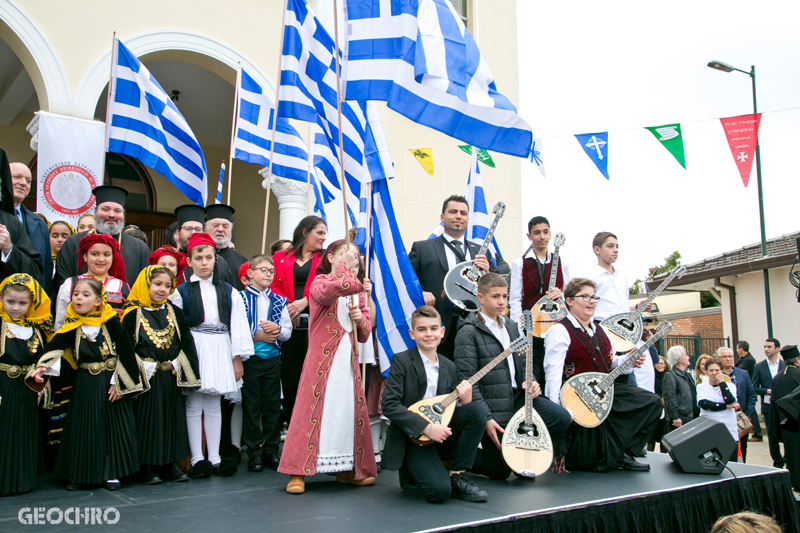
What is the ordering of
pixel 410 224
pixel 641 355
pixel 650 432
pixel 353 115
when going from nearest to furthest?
1. pixel 650 432
2. pixel 641 355
3. pixel 353 115
4. pixel 410 224

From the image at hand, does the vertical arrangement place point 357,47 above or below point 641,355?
above

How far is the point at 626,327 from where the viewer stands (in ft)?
16.6

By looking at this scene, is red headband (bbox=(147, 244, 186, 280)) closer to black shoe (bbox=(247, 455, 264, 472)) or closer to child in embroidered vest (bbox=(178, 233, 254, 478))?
child in embroidered vest (bbox=(178, 233, 254, 478))

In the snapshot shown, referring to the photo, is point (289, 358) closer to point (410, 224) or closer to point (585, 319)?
point (585, 319)

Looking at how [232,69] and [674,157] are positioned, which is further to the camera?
[232,69]

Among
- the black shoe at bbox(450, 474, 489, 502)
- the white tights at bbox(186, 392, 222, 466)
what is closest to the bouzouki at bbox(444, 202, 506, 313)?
the black shoe at bbox(450, 474, 489, 502)

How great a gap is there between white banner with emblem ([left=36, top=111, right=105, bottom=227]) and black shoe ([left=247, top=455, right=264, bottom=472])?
3.99 m

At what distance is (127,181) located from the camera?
1127 centimetres

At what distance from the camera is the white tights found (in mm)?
4180

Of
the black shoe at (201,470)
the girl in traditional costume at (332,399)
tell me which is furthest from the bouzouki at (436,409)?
the black shoe at (201,470)

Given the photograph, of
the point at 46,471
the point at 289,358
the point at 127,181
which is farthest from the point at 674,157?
the point at 127,181

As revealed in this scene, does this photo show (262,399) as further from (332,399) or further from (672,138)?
(672,138)

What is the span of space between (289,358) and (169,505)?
5.54 feet

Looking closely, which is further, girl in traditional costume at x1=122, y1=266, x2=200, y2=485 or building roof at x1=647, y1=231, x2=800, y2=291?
building roof at x1=647, y1=231, x2=800, y2=291
